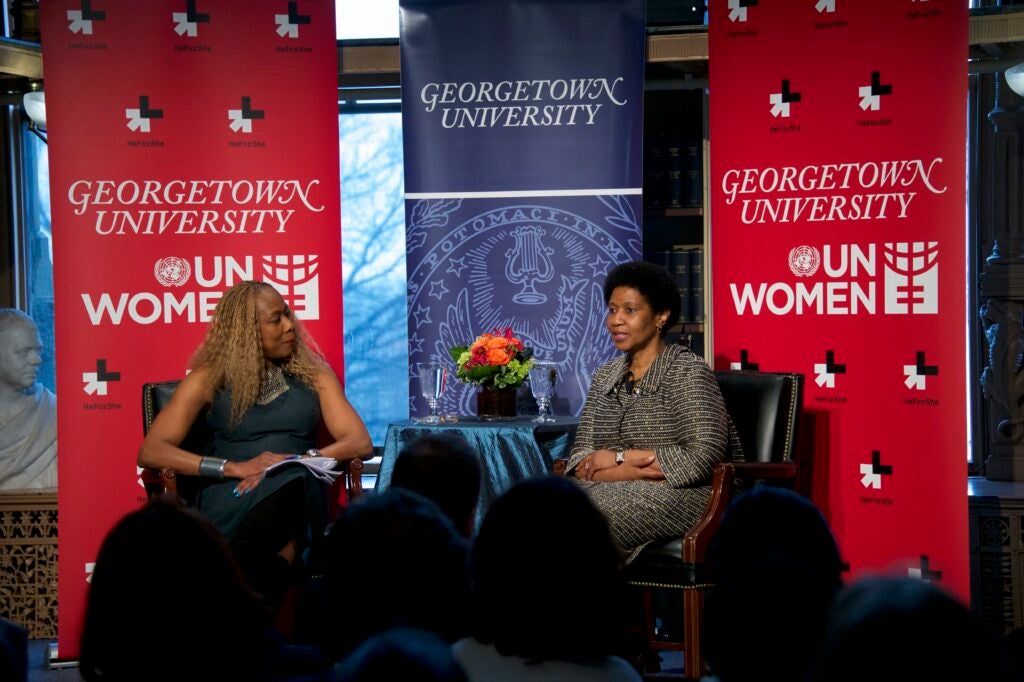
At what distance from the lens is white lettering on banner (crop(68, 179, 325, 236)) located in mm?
4109

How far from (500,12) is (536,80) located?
28cm

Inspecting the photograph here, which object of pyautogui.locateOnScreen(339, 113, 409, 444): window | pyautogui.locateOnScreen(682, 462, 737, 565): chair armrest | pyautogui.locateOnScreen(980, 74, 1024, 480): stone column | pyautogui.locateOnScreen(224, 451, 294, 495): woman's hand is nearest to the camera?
pyautogui.locateOnScreen(682, 462, 737, 565): chair armrest

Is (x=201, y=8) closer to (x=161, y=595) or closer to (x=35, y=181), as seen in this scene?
(x=35, y=181)

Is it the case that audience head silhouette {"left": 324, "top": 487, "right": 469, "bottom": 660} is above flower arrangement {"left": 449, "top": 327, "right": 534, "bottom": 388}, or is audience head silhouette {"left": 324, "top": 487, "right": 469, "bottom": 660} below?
below

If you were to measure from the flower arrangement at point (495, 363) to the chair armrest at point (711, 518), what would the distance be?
2.79ft

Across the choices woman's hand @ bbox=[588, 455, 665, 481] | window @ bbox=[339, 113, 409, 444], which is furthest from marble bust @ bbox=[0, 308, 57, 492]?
woman's hand @ bbox=[588, 455, 665, 481]

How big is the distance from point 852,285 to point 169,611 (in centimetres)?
309

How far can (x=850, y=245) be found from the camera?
4.06 metres

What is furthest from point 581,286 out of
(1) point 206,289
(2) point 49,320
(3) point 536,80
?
(2) point 49,320

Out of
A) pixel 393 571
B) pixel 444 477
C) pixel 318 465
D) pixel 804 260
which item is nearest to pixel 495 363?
pixel 318 465

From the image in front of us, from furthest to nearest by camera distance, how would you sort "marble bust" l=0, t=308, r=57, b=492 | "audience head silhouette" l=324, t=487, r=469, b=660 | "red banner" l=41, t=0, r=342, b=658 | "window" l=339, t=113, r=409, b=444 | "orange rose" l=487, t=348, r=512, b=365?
"window" l=339, t=113, r=409, b=444 → "marble bust" l=0, t=308, r=57, b=492 → "red banner" l=41, t=0, r=342, b=658 → "orange rose" l=487, t=348, r=512, b=365 → "audience head silhouette" l=324, t=487, r=469, b=660

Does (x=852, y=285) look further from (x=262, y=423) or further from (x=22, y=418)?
(x=22, y=418)

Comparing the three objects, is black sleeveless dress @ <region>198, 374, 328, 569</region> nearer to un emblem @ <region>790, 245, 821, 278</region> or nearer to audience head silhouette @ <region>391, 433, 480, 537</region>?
audience head silhouette @ <region>391, 433, 480, 537</region>

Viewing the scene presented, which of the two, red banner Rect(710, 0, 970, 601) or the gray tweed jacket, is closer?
the gray tweed jacket
